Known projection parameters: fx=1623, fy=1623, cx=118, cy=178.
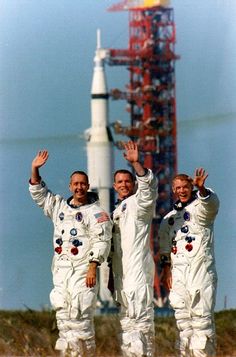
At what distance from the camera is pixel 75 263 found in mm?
12336

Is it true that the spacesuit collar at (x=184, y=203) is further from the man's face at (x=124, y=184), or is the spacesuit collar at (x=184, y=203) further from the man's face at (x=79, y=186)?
the man's face at (x=79, y=186)

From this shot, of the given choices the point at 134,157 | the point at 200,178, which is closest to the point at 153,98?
the point at 134,157

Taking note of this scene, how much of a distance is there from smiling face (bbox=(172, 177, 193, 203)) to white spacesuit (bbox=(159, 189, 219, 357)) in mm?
56

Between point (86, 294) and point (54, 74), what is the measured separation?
23.7m

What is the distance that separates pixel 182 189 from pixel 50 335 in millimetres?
2754

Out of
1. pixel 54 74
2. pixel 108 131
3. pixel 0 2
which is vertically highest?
pixel 0 2

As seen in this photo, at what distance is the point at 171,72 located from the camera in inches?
1981

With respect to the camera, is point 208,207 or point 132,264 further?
point 132,264

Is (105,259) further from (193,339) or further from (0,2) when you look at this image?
(0,2)

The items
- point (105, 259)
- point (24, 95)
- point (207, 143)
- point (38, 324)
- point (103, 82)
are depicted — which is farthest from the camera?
point (103, 82)

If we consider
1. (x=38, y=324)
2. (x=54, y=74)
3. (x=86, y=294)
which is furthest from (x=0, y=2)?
(x=54, y=74)

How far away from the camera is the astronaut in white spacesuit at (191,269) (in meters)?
12.3

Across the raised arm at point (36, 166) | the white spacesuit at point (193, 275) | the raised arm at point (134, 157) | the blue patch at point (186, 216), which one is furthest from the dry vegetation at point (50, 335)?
the raised arm at point (134, 157)

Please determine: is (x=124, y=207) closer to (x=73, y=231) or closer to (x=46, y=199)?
(x=73, y=231)
